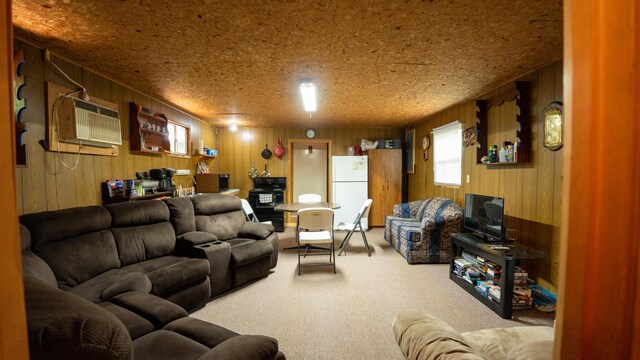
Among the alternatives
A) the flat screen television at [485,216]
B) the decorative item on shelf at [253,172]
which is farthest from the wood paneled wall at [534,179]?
the decorative item on shelf at [253,172]

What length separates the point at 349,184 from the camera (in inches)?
232

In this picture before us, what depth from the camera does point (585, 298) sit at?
0.46 metres

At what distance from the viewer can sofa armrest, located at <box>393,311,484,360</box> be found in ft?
3.17

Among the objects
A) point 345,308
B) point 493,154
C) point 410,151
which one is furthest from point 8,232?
point 410,151

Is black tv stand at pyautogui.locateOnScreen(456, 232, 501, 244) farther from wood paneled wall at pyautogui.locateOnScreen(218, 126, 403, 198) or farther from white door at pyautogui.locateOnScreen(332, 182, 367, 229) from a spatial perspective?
wood paneled wall at pyautogui.locateOnScreen(218, 126, 403, 198)

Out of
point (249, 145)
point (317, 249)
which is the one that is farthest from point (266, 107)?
point (317, 249)

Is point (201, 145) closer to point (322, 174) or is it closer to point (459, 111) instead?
point (322, 174)

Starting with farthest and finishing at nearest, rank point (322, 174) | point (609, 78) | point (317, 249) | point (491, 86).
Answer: point (322, 174), point (317, 249), point (491, 86), point (609, 78)

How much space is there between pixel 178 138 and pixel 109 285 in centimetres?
303

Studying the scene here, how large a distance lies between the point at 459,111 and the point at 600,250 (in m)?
4.25

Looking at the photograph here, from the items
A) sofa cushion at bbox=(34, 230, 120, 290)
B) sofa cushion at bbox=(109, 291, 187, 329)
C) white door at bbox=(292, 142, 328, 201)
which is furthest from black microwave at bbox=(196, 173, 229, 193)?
sofa cushion at bbox=(109, 291, 187, 329)

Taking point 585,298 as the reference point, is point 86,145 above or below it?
above

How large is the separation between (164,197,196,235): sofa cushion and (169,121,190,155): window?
1.27 meters

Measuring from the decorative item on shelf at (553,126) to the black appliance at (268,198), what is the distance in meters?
4.56
